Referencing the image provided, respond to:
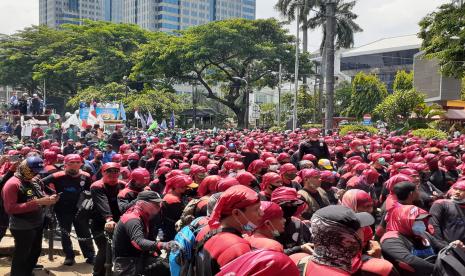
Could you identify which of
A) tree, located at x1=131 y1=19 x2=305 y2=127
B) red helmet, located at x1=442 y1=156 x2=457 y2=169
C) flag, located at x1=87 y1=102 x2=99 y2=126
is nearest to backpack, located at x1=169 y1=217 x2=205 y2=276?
red helmet, located at x1=442 y1=156 x2=457 y2=169

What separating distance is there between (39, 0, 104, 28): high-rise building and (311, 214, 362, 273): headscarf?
497ft

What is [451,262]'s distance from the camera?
11.7 ft

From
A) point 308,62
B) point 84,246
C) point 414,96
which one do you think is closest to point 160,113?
point 308,62

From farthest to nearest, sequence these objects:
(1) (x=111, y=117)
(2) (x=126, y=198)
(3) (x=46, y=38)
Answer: (3) (x=46, y=38), (1) (x=111, y=117), (2) (x=126, y=198)

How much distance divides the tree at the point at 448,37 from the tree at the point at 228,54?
22.7 m

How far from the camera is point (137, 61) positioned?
49.2m

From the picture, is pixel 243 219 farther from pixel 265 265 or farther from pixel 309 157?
pixel 309 157

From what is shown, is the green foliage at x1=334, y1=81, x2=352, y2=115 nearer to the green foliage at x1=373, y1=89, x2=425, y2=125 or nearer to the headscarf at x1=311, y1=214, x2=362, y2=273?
the green foliage at x1=373, y1=89, x2=425, y2=125

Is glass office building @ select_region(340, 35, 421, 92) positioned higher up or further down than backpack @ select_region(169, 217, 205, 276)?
higher up

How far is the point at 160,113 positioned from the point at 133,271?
39110mm

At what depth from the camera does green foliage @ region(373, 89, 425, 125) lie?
2820 cm

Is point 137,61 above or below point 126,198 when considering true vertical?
above

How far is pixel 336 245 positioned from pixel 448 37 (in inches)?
784

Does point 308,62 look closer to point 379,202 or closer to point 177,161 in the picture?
point 177,161
